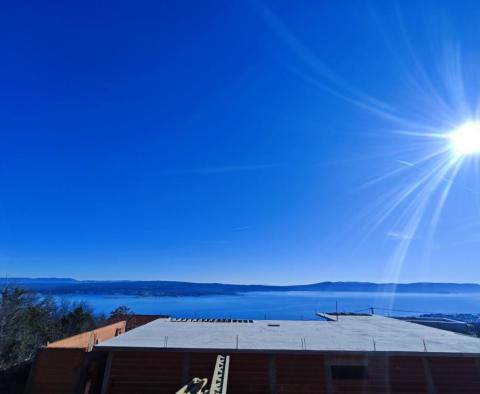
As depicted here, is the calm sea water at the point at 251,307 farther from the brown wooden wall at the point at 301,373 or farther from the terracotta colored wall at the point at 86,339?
the brown wooden wall at the point at 301,373

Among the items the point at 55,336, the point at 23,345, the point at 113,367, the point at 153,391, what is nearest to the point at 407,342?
the point at 153,391

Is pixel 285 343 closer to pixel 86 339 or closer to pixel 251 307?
pixel 86 339

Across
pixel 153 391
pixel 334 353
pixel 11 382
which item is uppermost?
pixel 334 353

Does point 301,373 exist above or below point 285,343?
below

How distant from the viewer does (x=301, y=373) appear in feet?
27.1

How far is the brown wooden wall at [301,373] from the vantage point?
26.5ft

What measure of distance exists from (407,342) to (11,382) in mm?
14791

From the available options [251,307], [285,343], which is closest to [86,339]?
[285,343]

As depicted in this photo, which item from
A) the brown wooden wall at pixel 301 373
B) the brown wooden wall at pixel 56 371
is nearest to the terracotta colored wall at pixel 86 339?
the brown wooden wall at pixel 56 371

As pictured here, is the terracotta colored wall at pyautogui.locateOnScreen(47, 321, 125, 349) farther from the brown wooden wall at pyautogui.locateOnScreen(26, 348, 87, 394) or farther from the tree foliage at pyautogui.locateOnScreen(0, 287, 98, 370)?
the tree foliage at pyautogui.locateOnScreen(0, 287, 98, 370)

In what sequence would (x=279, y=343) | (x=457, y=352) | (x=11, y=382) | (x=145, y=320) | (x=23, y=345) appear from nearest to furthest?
(x=457, y=352)
(x=279, y=343)
(x=11, y=382)
(x=23, y=345)
(x=145, y=320)

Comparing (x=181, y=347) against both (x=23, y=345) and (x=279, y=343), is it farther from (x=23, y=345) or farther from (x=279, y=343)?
(x=23, y=345)

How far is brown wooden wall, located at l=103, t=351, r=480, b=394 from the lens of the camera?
8062mm

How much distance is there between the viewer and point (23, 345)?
47.2 ft
